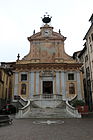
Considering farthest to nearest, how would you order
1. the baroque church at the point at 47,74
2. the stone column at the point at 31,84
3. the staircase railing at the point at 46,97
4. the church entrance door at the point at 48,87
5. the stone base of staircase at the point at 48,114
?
the church entrance door at the point at 48,87, the baroque church at the point at 47,74, the stone column at the point at 31,84, the staircase railing at the point at 46,97, the stone base of staircase at the point at 48,114

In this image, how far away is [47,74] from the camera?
31812 mm

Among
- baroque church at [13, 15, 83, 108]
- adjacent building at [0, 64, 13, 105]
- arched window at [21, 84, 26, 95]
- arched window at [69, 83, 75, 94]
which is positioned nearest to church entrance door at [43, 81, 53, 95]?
baroque church at [13, 15, 83, 108]

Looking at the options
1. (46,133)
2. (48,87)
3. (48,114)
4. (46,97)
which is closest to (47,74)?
(48,87)

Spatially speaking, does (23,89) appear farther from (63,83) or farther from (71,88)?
(71,88)

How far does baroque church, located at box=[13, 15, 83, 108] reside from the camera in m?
31.0

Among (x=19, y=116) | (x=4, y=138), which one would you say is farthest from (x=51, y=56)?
(x=4, y=138)

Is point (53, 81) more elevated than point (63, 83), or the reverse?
point (53, 81)

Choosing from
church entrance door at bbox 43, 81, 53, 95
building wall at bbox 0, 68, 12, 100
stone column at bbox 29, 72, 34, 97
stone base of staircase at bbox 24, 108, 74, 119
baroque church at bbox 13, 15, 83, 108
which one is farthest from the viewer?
building wall at bbox 0, 68, 12, 100

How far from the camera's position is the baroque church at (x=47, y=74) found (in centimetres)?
3095

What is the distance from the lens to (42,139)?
7.42 meters

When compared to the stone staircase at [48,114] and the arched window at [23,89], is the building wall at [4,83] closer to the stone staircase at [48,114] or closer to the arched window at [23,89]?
the arched window at [23,89]

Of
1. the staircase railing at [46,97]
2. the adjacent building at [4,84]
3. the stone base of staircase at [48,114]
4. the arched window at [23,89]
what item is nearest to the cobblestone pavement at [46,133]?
the stone base of staircase at [48,114]

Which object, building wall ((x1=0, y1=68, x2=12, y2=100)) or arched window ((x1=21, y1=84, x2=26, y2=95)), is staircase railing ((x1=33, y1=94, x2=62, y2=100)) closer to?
arched window ((x1=21, y1=84, x2=26, y2=95))

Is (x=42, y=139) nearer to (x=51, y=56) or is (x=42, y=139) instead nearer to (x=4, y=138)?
(x=4, y=138)
